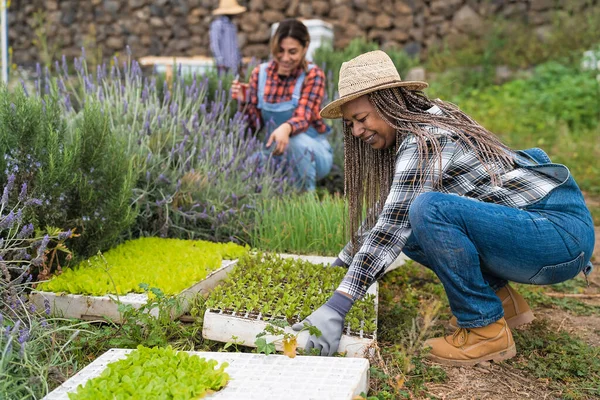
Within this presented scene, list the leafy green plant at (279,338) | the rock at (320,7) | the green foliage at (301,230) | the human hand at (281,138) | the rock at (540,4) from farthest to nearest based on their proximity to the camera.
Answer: the rock at (320,7) < the rock at (540,4) < the human hand at (281,138) < the green foliage at (301,230) < the leafy green plant at (279,338)

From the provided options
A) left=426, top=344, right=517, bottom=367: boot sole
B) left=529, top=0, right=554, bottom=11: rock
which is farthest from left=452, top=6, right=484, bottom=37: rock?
left=426, top=344, right=517, bottom=367: boot sole

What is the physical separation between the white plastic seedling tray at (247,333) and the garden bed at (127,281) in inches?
7.8

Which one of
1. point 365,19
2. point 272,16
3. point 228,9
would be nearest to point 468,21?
point 365,19

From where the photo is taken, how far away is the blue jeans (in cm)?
234

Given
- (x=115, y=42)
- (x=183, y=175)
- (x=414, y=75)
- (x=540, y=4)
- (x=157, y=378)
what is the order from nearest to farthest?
(x=157, y=378) → (x=183, y=175) → (x=414, y=75) → (x=540, y=4) → (x=115, y=42)

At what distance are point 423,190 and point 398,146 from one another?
0.24m

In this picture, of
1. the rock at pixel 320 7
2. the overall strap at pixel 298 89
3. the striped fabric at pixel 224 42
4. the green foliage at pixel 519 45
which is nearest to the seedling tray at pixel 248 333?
the overall strap at pixel 298 89

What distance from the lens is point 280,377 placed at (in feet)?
6.43

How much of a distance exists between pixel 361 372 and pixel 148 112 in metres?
2.65

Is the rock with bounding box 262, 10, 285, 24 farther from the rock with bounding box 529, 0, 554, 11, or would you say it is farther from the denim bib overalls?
the denim bib overalls

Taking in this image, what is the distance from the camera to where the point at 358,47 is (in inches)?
326

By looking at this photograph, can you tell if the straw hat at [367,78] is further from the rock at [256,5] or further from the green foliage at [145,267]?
the rock at [256,5]

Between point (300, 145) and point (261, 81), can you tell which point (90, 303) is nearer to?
point (300, 145)

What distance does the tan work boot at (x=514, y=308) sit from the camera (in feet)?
9.25
